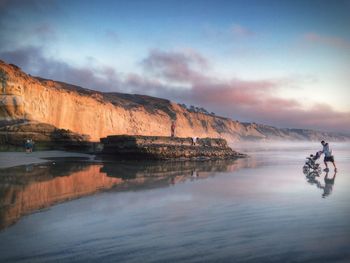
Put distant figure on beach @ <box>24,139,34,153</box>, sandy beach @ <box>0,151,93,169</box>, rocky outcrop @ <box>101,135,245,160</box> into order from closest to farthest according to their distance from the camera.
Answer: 1. sandy beach @ <box>0,151,93,169</box>
2. rocky outcrop @ <box>101,135,245,160</box>
3. distant figure on beach @ <box>24,139,34,153</box>

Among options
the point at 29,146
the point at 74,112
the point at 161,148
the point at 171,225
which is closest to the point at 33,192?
the point at 171,225

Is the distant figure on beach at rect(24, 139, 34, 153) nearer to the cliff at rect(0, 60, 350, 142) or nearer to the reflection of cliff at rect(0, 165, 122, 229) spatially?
the cliff at rect(0, 60, 350, 142)

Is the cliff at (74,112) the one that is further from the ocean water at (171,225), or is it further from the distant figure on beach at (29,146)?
the ocean water at (171,225)

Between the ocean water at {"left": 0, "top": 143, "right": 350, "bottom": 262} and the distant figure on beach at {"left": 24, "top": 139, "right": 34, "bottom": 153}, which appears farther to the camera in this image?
the distant figure on beach at {"left": 24, "top": 139, "right": 34, "bottom": 153}

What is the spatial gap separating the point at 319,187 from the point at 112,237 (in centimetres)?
744

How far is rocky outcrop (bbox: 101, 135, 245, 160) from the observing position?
2061 cm

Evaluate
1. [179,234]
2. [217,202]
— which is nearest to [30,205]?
[179,234]

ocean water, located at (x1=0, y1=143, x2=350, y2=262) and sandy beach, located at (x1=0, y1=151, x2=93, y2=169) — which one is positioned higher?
sandy beach, located at (x1=0, y1=151, x2=93, y2=169)

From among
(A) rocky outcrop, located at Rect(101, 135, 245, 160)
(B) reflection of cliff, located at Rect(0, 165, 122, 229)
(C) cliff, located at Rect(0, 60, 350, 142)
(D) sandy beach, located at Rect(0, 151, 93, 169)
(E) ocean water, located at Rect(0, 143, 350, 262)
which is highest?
(C) cliff, located at Rect(0, 60, 350, 142)

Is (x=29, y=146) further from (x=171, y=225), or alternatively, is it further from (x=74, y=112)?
(x=171, y=225)

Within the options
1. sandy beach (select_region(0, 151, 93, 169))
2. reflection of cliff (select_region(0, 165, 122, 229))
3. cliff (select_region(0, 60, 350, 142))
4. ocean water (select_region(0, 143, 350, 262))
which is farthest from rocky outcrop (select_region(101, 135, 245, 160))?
ocean water (select_region(0, 143, 350, 262))

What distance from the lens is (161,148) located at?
2091 centimetres

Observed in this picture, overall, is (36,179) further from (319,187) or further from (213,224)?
(319,187)

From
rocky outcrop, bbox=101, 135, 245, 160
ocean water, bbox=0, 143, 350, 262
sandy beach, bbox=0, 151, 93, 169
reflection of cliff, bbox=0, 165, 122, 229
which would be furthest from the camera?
rocky outcrop, bbox=101, 135, 245, 160
